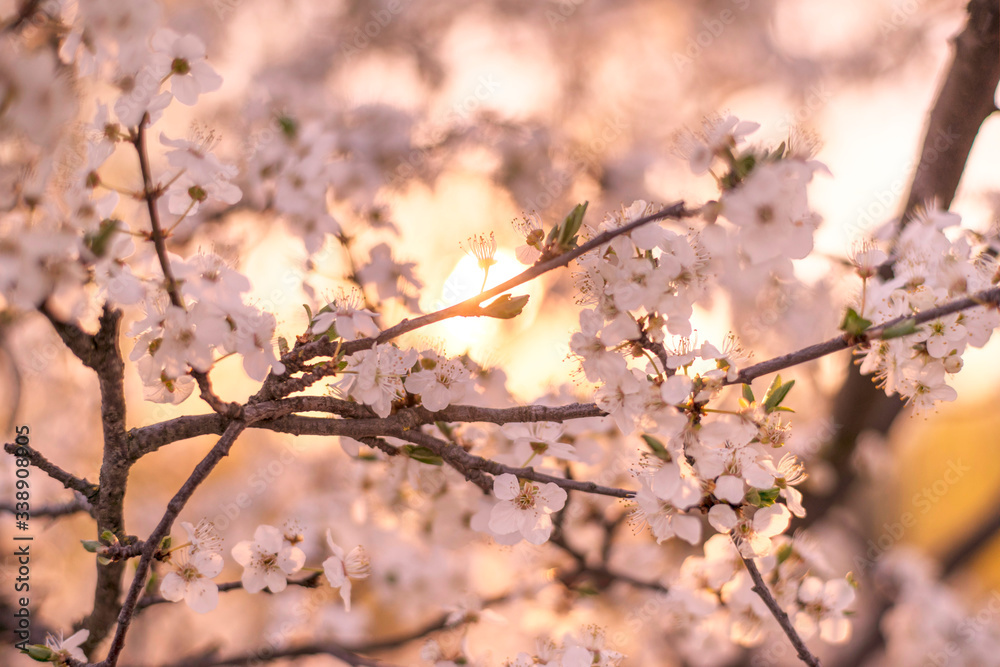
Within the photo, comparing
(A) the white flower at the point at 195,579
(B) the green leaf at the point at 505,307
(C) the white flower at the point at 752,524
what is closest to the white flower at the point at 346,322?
(B) the green leaf at the point at 505,307

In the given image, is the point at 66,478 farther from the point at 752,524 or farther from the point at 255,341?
the point at 752,524

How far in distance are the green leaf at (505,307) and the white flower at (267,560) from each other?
1.73ft

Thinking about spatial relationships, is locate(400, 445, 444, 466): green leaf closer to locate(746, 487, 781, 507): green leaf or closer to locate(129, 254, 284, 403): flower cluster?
locate(129, 254, 284, 403): flower cluster

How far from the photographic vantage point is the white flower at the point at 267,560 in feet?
3.00

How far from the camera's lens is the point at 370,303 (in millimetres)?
1065

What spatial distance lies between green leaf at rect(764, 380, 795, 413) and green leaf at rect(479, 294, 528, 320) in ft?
1.09

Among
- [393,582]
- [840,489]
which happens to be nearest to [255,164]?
[393,582]

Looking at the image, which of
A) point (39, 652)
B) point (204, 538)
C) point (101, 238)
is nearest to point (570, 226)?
point (101, 238)

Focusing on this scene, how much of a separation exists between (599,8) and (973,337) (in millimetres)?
2939

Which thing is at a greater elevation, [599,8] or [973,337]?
[599,8]

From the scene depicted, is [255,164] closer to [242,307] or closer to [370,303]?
[370,303]

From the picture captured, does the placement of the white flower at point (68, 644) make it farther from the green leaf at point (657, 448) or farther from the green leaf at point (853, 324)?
the green leaf at point (853, 324)

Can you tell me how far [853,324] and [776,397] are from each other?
14 cm

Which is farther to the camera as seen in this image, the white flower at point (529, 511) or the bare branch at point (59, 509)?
the bare branch at point (59, 509)
